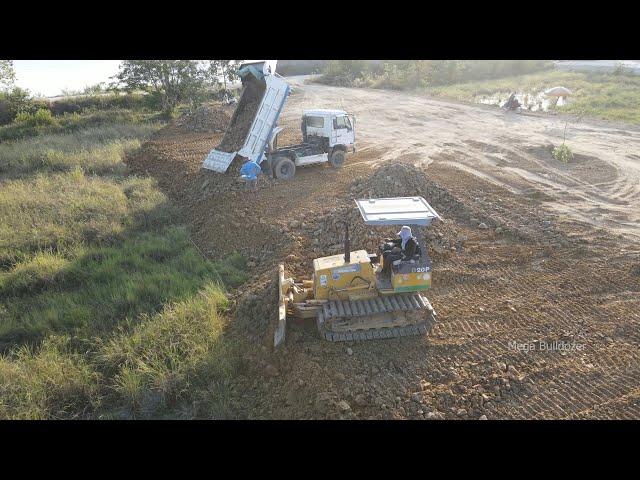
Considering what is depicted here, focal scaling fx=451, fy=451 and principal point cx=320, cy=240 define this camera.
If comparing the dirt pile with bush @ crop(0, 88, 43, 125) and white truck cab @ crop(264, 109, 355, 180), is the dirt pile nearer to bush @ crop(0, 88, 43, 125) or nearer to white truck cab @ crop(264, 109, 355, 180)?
white truck cab @ crop(264, 109, 355, 180)

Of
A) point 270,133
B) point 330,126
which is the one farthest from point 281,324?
point 330,126

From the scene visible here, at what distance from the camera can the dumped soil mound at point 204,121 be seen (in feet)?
64.8

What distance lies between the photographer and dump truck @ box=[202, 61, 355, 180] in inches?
498

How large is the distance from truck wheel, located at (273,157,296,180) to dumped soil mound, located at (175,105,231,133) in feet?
24.0

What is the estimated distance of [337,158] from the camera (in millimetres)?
14516

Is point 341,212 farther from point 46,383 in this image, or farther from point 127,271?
point 46,383

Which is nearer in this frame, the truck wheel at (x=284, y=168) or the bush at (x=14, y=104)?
the truck wheel at (x=284, y=168)

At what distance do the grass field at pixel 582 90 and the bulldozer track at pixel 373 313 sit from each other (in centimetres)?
1900

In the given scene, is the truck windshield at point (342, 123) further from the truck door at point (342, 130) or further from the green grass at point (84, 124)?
the green grass at point (84, 124)

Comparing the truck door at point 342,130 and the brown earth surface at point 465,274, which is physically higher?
the truck door at point 342,130

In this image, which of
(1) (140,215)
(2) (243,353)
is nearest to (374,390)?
(2) (243,353)

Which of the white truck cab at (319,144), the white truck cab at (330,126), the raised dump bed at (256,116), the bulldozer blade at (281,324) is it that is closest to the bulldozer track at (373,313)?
the bulldozer blade at (281,324)

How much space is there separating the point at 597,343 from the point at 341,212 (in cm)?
546

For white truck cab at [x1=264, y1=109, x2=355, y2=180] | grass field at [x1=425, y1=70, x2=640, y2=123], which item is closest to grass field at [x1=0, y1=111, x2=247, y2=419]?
white truck cab at [x1=264, y1=109, x2=355, y2=180]
